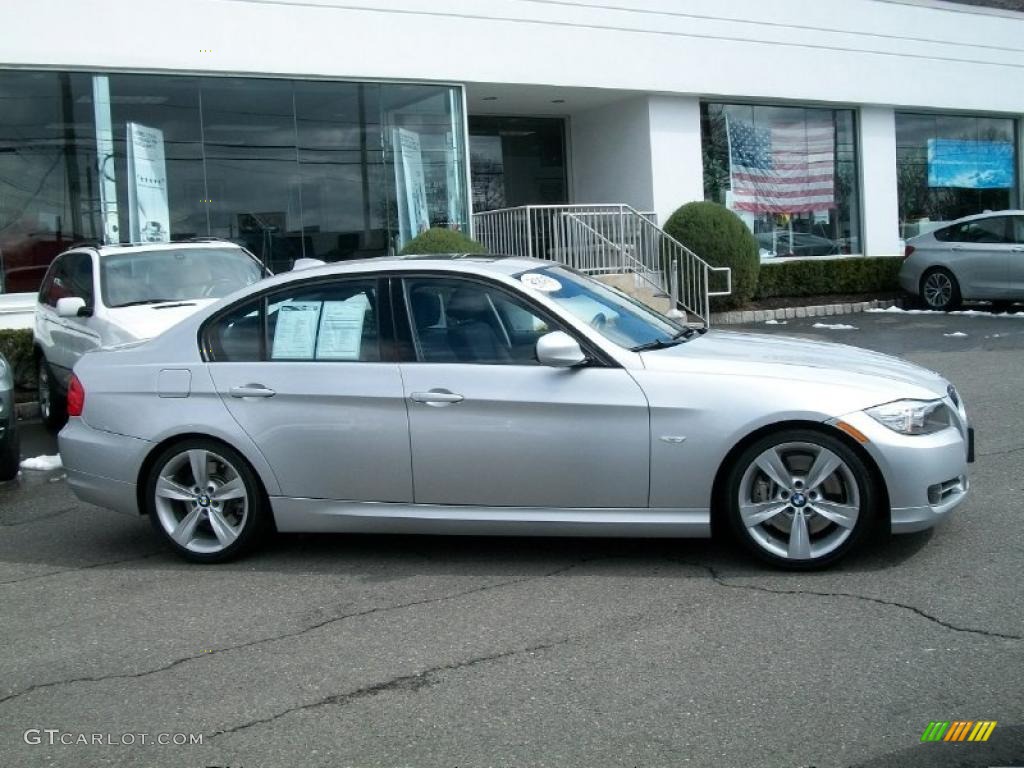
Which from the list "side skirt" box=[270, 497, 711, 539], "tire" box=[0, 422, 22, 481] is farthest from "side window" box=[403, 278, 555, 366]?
"tire" box=[0, 422, 22, 481]

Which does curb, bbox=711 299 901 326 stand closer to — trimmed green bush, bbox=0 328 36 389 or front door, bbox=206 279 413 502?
trimmed green bush, bbox=0 328 36 389

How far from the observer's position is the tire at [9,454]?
8.30 metres

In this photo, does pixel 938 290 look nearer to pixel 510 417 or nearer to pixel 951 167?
pixel 951 167

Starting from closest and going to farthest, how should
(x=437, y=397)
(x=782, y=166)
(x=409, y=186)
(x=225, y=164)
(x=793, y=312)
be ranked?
(x=437, y=397) < (x=225, y=164) < (x=409, y=186) < (x=793, y=312) < (x=782, y=166)

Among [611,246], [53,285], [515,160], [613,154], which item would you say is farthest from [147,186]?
[613,154]

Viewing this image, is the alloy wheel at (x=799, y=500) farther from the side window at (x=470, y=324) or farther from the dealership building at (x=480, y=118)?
the dealership building at (x=480, y=118)

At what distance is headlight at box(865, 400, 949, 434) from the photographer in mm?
5367

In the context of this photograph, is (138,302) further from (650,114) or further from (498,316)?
(650,114)

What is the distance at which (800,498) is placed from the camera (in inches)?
212

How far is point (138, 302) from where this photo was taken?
10398 mm

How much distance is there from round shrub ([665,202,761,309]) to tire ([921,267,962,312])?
2.92 m

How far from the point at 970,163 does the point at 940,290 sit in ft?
23.2

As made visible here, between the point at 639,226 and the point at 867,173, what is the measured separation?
6.78m

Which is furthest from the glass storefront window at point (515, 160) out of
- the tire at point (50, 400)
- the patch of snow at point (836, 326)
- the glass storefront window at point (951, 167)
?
the tire at point (50, 400)
